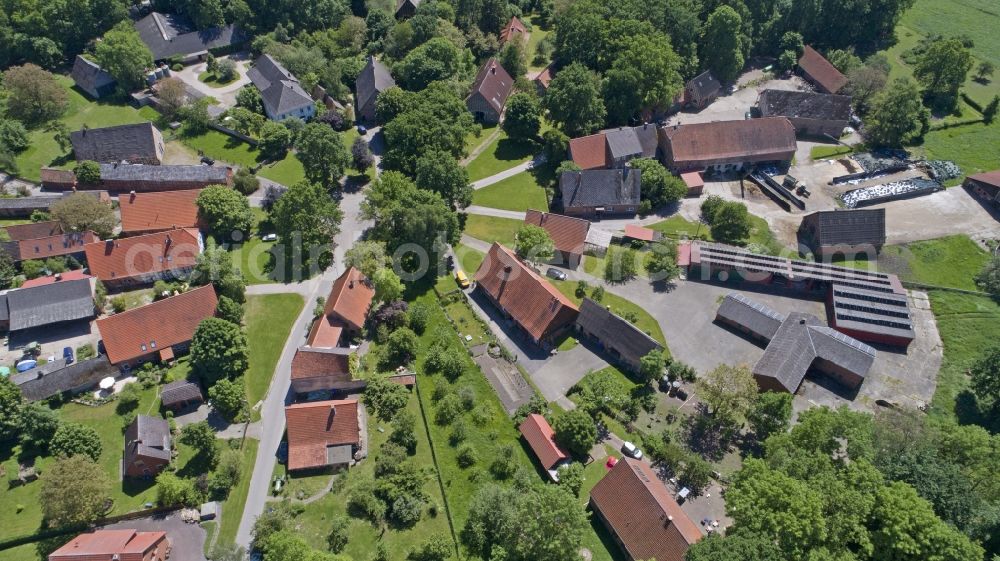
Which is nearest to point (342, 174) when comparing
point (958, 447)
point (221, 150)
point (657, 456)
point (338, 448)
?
point (221, 150)

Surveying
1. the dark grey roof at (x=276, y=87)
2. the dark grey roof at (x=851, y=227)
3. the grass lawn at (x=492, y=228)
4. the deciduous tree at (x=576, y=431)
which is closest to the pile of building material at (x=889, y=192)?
the dark grey roof at (x=851, y=227)

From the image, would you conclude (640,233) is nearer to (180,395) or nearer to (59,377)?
(180,395)

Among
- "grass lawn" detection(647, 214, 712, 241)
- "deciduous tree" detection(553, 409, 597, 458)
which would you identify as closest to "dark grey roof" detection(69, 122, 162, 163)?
"deciduous tree" detection(553, 409, 597, 458)

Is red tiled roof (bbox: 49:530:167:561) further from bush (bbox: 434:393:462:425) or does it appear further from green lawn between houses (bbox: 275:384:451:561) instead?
bush (bbox: 434:393:462:425)

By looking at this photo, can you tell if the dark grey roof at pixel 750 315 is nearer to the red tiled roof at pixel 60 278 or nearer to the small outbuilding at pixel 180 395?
the small outbuilding at pixel 180 395

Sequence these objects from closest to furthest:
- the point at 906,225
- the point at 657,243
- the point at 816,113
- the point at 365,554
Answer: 1. the point at 365,554
2. the point at 657,243
3. the point at 906,225
4. the point at 816,113

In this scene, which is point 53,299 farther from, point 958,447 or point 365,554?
point 958,447

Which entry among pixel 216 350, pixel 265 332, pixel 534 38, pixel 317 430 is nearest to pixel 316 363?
pixel 317 430
